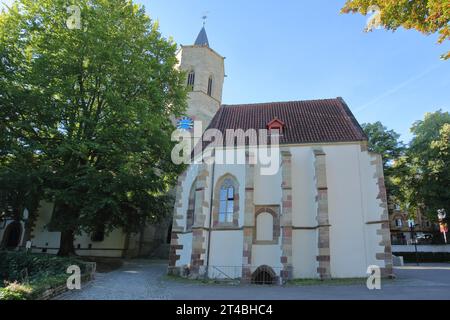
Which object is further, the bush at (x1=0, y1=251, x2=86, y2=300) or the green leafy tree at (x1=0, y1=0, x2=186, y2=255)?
the green leafy tree at (x1=0, y1=0, x2=186, y2=255)

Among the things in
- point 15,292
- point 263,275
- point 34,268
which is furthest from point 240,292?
point 34,268

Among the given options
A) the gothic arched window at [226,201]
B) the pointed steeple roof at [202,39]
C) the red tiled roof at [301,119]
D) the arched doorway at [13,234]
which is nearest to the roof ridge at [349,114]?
the red tiled roof at [301,119]

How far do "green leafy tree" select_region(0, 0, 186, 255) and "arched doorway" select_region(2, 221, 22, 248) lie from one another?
16.9 m

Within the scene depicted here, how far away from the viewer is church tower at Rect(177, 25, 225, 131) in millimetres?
34375

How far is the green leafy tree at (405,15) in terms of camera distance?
801 cm

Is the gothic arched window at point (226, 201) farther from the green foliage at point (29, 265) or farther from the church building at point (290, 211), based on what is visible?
the green foliage at point (29, 265)

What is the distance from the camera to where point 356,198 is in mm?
17297

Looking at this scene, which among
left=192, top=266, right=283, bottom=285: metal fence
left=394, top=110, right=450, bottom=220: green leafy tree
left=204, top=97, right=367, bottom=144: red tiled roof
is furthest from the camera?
left=394, top=110, right=450, bottom=220: green leafy tree

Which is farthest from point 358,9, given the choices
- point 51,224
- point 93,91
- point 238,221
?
point 51,224

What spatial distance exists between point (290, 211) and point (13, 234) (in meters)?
28.4

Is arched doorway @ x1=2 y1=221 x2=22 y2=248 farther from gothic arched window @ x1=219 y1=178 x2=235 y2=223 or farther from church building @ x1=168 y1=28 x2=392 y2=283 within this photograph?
gothic arched window @ x1=219 y1=178 x2=235 y2=223

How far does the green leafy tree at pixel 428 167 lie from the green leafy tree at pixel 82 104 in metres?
25.5

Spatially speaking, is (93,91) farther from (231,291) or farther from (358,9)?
(358,9)

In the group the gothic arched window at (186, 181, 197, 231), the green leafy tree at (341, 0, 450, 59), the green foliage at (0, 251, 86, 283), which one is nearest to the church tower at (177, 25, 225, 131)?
the gothic arched window at (186, 181, 197, 231)
